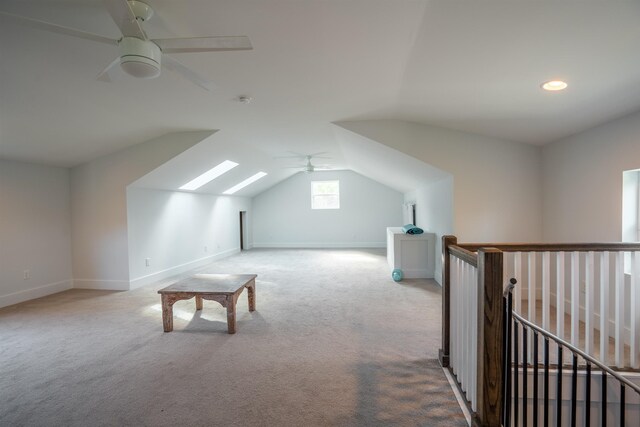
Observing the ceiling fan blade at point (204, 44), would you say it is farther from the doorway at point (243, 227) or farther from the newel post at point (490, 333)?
the doorway at point (243, 227)

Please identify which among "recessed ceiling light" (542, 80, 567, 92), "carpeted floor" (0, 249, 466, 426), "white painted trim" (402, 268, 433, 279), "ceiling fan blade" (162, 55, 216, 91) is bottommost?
"carpeted floor" (0, 249, 466, 426)

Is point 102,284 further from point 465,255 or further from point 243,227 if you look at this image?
point 465,255

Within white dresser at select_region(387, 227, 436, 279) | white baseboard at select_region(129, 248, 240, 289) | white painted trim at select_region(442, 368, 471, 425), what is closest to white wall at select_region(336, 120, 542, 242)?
white dresser at select_region(387, 227, 436, 279)

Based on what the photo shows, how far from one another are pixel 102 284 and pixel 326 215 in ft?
22.3

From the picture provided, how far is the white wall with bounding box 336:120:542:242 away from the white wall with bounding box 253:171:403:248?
5.94m

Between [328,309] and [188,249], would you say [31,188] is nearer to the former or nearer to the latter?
[188,249]

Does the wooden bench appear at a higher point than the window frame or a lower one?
lower

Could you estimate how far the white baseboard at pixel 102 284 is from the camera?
5.14 meters

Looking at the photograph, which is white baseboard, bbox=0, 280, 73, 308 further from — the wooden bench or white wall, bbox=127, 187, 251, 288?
the wooden bench

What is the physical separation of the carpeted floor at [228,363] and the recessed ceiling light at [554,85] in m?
2.49

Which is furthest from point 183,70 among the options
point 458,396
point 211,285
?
point 458,396

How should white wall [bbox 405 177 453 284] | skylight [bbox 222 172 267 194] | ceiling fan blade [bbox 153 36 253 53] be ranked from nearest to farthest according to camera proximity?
ceiling fan blade [bbox 153 36 253 53] < white wall [bbox 405 177 453 284] < skylight [bbox 222 172 267 194]

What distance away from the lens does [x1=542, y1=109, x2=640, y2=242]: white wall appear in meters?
3.08

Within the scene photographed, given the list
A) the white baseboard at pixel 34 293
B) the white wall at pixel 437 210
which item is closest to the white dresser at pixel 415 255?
the white wall at pixel 437 210
